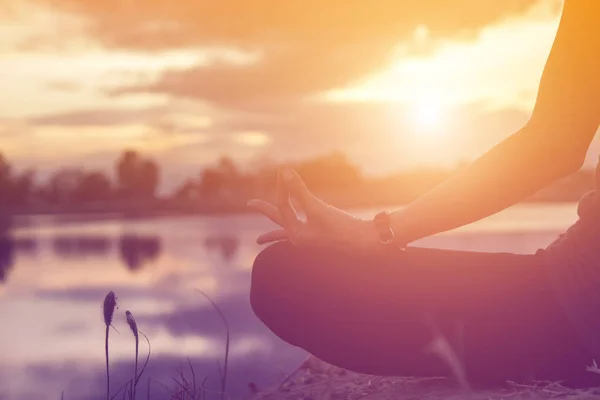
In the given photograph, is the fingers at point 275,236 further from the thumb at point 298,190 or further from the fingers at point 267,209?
the thumb at point 298,190

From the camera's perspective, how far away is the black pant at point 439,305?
2811mm

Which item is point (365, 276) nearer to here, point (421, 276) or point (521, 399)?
point (421, 276)

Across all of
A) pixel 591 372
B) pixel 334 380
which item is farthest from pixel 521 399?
pixel 334 380

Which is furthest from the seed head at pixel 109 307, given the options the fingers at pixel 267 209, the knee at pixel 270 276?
the fingers at pixel 267 209

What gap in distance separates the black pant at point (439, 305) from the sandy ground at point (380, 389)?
10cm

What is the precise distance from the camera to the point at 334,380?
387 cm

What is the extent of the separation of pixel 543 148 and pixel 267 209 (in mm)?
1072

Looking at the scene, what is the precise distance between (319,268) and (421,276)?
370 mm

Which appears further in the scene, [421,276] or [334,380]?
[334,380]

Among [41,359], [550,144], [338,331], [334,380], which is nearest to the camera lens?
[550,144]

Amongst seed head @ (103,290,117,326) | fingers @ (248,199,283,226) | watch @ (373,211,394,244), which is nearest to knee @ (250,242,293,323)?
fingers @ (248,199,283,226)

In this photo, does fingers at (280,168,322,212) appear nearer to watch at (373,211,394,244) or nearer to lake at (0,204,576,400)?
watch at (373,211,394,244)

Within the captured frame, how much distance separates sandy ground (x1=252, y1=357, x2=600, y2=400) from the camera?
9.08ft

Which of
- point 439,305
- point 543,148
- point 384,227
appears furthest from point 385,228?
point 543,148
